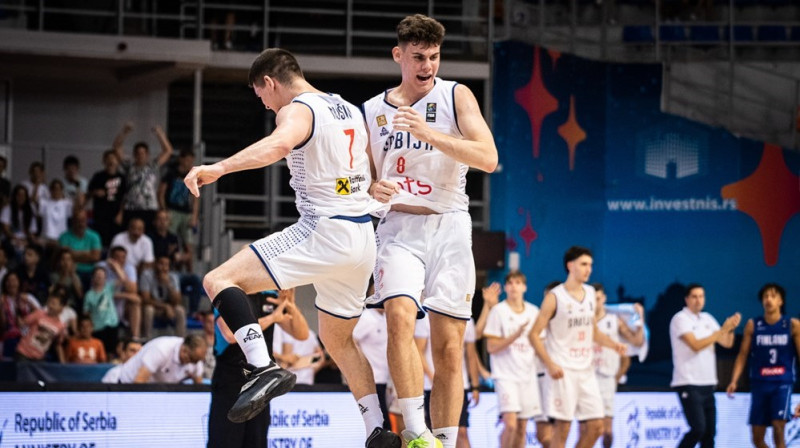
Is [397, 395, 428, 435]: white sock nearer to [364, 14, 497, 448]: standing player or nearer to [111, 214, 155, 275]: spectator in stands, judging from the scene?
[364, 14, 497, 448]: standing player

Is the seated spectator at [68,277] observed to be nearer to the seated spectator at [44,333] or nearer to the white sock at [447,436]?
the seated spectator at [44,333]

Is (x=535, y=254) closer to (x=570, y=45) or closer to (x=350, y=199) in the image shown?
(x=570, y=45)

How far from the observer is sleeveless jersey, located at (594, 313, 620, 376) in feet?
46.8

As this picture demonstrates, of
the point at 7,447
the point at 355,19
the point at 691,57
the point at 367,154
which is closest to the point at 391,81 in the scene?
the point at 355,19

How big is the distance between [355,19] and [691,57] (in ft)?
21.0

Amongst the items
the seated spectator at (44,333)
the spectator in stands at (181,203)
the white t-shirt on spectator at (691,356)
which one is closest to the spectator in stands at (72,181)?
the spectator in stands at (181,203)

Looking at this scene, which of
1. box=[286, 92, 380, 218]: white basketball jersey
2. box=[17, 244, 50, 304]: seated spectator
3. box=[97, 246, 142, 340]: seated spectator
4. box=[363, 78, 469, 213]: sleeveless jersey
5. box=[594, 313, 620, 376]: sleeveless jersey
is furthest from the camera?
box=[97, 246, 142, 340]: seated spectator

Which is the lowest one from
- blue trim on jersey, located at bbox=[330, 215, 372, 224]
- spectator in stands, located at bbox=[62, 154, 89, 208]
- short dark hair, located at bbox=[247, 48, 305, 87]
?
blue trim on jersey, located at bbox=[330, 215, 372, 224]

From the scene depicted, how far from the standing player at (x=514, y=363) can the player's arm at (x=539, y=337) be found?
0.82m

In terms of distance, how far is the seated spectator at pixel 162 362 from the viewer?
434 inches

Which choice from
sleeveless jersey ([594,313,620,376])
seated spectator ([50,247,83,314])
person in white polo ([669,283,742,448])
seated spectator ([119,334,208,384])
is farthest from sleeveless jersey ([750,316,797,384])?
seated spectator ([50,247,83,314])

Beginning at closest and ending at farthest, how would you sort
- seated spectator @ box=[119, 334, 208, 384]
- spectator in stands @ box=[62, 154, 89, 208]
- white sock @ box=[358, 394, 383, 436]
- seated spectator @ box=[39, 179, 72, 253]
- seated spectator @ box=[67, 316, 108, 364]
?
white sock @ box=[358, 394, 383, 436], seated spectator @ box=[119, 334, 208, 384], seated spectator @ box=[67, 316, 108, 364], seated spectator @ box=[39, 179, 72, 253], spectator in stands @ box=[62, 154, 89, 208]

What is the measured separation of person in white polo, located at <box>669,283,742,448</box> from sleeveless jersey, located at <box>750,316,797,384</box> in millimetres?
422

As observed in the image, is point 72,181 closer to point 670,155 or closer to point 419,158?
point 670,155
